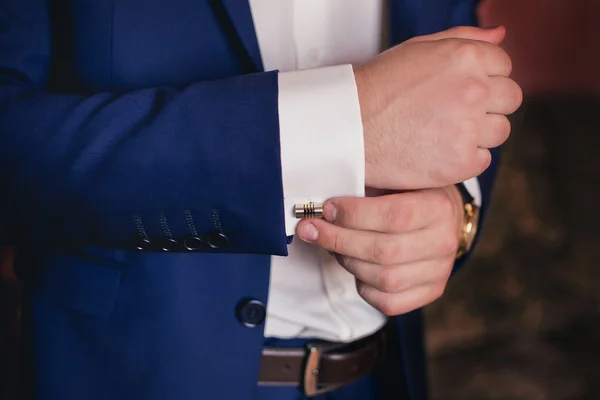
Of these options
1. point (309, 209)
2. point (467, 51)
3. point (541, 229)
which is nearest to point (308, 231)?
point (309, 209)

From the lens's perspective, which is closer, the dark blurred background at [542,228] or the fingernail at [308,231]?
the fingernail at [308,231]

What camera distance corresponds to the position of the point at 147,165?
56 cm

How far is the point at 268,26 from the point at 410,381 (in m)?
0.59

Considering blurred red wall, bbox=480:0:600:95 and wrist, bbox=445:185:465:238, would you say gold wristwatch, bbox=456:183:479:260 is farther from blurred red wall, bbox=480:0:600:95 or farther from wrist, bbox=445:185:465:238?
blurred red wall, bbox=480:0:600:95

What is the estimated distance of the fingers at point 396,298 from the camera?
0.67 m

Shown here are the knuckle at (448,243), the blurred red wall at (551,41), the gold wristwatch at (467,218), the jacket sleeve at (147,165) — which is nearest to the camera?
the jacket sleeve at (147,165)

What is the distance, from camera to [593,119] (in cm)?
213

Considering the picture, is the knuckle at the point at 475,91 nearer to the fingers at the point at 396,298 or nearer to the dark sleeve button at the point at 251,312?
the fingers at the point at 396,298

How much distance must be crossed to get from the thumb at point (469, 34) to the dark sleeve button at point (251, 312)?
38 centimetres

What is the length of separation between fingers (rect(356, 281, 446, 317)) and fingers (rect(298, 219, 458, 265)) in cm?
5

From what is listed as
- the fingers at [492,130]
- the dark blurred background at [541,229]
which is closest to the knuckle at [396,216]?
the fingers at [492,130]

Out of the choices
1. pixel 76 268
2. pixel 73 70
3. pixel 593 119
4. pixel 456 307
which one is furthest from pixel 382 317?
pixel 593 119

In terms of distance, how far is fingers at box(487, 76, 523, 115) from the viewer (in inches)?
23.3

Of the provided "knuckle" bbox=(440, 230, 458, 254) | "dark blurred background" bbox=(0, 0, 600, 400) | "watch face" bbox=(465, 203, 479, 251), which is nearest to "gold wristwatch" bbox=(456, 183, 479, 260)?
"watch face" bbox=(465, 203, 479, 251)
